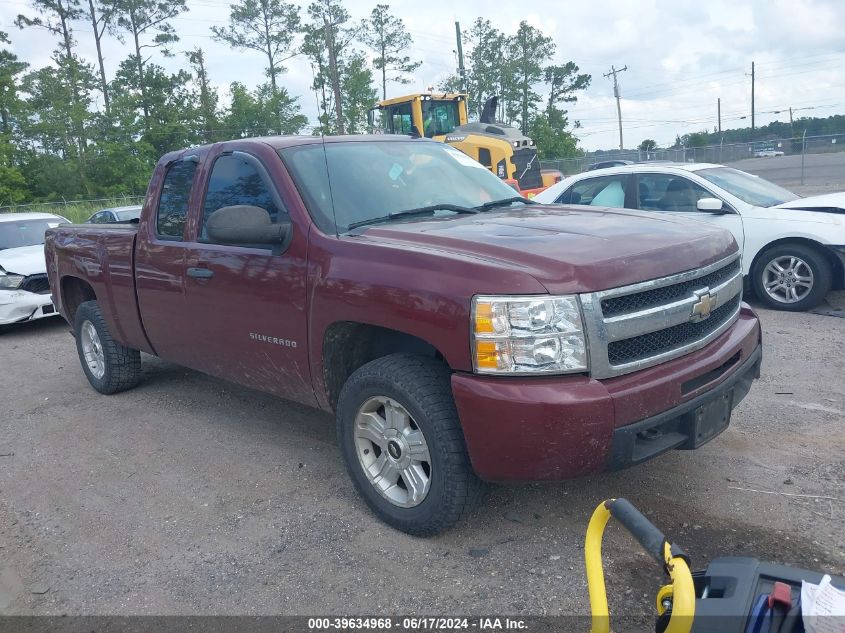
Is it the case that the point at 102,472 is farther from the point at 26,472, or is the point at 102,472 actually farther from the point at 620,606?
the point at 620,606

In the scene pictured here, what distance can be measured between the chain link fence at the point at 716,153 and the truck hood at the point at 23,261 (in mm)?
27278

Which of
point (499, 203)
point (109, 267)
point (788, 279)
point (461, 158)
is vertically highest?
point (461, 158)

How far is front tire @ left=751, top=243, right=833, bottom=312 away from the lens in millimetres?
7266

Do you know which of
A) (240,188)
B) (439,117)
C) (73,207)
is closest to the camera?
(240,188)

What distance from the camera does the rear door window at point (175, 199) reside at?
4691 millimetres

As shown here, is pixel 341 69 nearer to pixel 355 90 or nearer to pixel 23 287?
pixel 355 90

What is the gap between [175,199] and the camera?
15.8 ft

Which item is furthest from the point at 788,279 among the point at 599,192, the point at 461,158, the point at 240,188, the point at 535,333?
the point at 240,188

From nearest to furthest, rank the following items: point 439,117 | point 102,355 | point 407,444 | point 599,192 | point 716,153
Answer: point 407,444
point 102,355
point 599,192
point 439,117
point 716,153

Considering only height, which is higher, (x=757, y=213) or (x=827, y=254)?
(x=757, y=213)

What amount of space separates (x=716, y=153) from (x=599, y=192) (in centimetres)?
3031

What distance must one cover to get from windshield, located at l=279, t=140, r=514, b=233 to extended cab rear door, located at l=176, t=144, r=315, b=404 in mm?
168

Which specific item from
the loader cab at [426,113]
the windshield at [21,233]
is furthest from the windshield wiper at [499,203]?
the loader cab at [426,113]

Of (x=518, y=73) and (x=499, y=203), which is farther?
(x=518, y=73)
